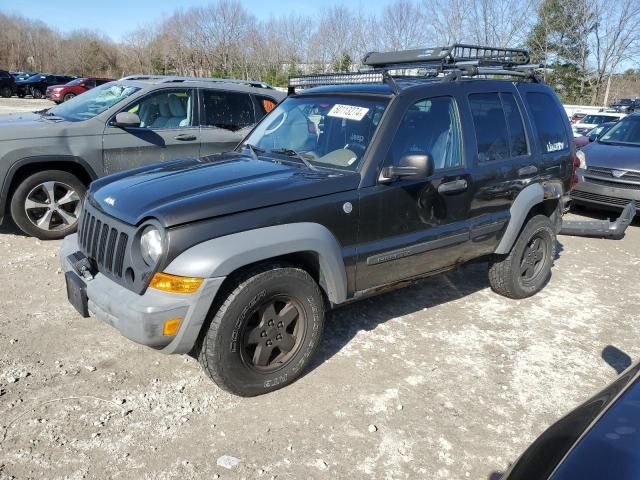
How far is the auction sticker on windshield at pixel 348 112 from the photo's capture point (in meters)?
3.82

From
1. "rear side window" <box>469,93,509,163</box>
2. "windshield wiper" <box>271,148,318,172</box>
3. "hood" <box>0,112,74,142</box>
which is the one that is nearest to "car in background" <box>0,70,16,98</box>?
"hood" <box>0,112,74,142</box>

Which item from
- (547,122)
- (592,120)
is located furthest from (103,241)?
(592,120)

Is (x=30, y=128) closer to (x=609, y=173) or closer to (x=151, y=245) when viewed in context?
(x=151, y=245)

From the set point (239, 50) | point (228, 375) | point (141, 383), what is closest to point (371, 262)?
point (228, 375)

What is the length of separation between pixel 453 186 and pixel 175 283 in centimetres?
217

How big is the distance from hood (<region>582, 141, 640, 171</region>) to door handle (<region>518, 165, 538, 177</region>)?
4.33m

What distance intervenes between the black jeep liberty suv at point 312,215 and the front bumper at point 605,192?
3754 mm

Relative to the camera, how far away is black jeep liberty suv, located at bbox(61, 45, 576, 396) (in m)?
2.94

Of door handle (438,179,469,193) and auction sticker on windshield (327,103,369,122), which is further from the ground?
auction sticker on windshield (327,103,369,122)

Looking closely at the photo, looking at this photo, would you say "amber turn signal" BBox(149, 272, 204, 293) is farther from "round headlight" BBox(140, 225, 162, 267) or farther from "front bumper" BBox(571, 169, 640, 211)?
"front bumper" BBox(571, 169, 640, 211)

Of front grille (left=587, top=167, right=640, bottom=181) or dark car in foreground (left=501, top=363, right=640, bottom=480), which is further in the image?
front grille (left=587, top=167, right=640, bottom=181)

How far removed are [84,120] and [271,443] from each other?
4.66 metres

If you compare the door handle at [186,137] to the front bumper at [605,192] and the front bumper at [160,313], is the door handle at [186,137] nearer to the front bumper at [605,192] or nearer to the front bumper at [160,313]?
the front bumper at [160,313]

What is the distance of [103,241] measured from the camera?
10.7 feet
